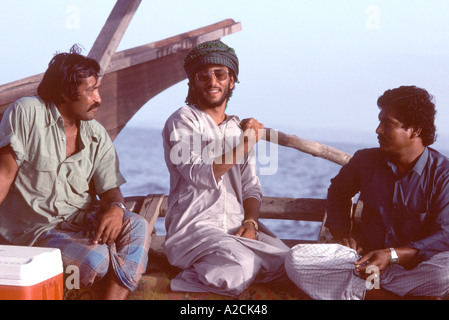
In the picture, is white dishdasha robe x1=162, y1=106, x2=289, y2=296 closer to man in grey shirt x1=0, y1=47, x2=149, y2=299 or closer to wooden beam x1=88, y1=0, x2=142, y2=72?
man in grey shirt x1=0, y1=47, x2=149, y2=299

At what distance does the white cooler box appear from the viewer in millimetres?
2531

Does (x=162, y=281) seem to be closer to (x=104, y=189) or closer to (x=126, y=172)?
(x=104, y=189)

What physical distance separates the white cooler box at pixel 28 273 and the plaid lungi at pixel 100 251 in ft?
0.90

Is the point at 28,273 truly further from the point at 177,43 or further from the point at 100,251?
the point at 177,43

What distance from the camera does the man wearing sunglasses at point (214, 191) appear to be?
10.3ft

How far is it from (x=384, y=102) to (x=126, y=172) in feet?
144

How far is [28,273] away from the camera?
2531 millimetres

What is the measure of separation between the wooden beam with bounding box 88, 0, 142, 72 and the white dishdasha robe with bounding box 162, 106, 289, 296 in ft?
6.50

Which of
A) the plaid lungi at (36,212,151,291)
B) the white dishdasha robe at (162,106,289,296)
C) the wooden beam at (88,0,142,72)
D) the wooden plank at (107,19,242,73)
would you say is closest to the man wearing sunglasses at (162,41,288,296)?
the white dishdasha robe at (162,106,289,296)

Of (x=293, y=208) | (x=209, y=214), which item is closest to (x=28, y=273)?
(x=209, y=214)

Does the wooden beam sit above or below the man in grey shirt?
above

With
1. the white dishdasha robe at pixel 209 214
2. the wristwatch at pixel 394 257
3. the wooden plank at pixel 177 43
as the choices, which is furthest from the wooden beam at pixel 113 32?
the wristwatch at pixel 394 257

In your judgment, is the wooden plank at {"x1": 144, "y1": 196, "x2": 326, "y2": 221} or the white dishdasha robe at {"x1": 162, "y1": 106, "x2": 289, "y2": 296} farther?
the wooden plank at {"x1": 144, "y1": 196, "x2": 326, "y2": 221}

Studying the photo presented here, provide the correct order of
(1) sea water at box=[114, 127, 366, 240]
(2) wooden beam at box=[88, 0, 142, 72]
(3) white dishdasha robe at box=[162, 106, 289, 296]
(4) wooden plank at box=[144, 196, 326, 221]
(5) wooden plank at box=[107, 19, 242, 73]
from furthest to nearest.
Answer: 1. (1) sea water at box=[114, 127, 366, 240]
2. (5) wooden plank at box=[107, 19, 242, 73]
3. (2) wooden beam at box=[88, 0, 142, 72]
4. (4) wooden plank at box=[144, 196, 326, 221]
5. (3) white dishdasha robe at box=[162, 106, 289, 296]
